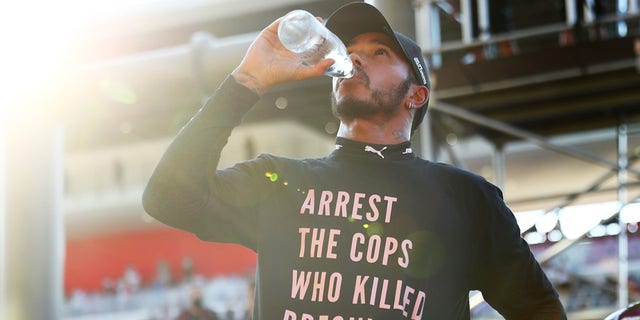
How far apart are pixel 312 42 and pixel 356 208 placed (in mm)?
353

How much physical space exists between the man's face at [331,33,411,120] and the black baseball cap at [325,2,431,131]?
0.01m

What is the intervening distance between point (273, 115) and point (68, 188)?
34.4 ft

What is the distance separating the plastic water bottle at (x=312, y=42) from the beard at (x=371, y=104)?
0.06m

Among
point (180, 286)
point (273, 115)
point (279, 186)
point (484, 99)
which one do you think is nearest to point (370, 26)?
point (279, 186)

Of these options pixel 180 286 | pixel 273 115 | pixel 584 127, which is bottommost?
pixel 180 286

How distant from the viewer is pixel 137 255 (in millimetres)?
20297

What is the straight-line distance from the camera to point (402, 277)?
174cm

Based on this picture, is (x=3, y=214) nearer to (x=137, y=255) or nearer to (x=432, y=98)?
(x=432, y=98)

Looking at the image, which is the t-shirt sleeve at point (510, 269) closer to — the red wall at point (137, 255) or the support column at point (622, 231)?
the support column at point (622, 231)

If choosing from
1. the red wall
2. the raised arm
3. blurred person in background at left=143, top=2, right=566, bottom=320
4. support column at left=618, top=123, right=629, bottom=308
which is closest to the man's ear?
blurred person in background at left=143, top=2, right=566, bottom=320

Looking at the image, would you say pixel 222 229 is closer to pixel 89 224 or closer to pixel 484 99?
pixel 484 99

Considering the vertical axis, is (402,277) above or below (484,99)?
below

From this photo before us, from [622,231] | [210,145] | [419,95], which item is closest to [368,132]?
[419,95]

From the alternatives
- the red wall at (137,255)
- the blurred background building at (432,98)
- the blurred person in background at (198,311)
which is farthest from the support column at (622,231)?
the red wall at (137,255)
